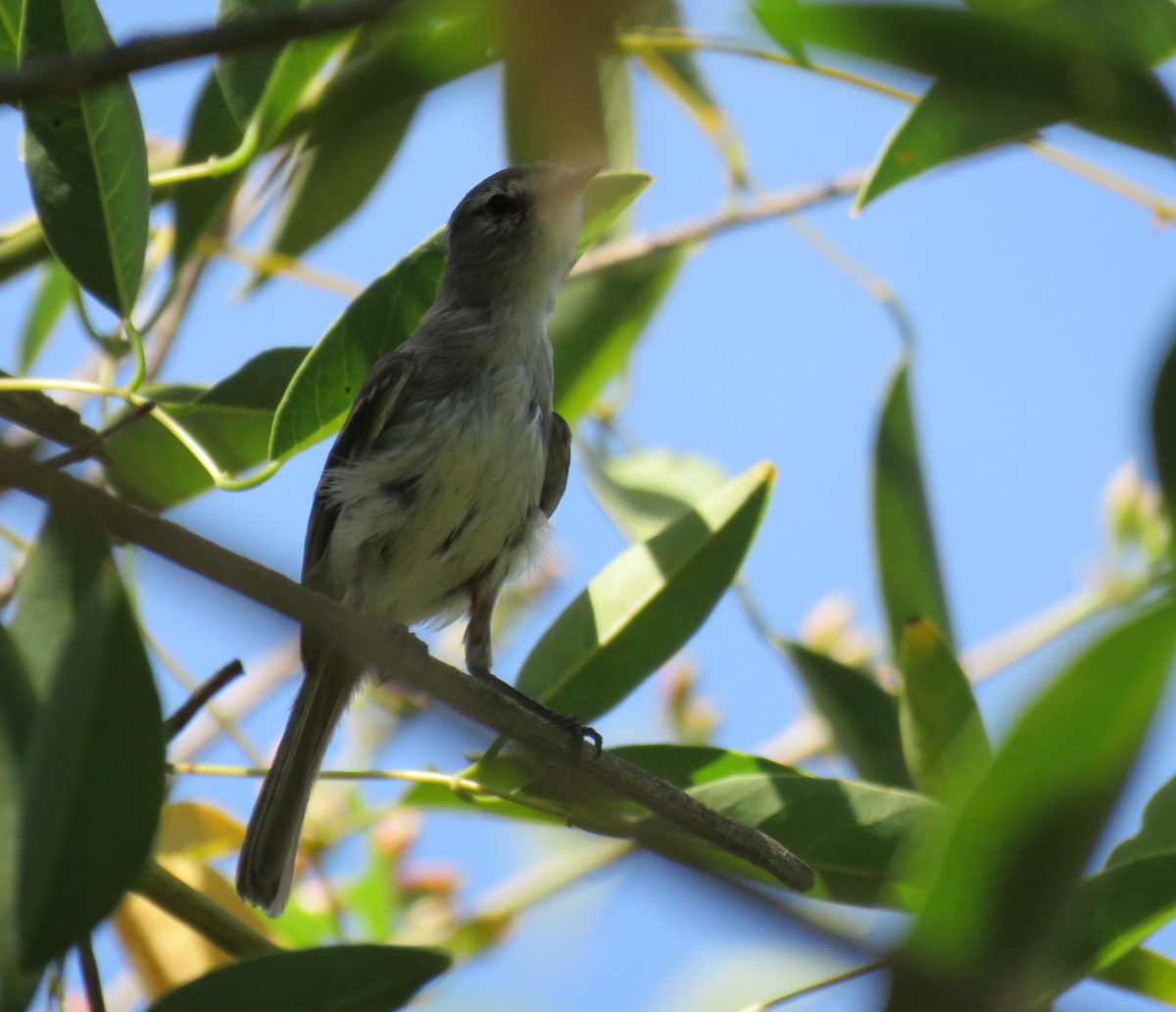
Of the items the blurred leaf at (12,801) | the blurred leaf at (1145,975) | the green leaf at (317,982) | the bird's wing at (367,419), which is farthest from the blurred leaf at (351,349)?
the blurred leaf at (1145,975)

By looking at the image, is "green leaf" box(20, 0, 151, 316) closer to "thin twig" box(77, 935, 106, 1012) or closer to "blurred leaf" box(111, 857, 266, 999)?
"thin twig" box(77, 935, 106, 1012)

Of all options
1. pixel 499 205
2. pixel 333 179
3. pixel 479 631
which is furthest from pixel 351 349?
pixel 499 205

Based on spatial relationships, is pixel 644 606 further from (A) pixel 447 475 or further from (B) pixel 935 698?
(A) pixel 447 475

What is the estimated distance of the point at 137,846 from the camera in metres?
1.46

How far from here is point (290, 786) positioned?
3.78 meters

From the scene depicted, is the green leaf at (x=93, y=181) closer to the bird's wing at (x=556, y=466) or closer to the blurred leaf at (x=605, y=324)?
the blurred leaf at (x=605, y=324)

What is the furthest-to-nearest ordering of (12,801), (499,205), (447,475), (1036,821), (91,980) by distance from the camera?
(499,205) → (447,475) → (91,980) → (12,801) → (1036,821)

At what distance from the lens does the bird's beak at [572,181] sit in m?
4.00

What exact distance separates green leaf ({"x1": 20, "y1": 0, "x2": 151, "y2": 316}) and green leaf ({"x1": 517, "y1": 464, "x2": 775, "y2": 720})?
1.12 meters

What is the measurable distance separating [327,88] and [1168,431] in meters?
2.31

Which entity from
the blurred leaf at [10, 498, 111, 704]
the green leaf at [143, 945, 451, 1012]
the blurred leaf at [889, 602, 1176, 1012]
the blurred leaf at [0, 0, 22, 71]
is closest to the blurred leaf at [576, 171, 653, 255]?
the blurred leaf at [0, 0, 22, 71]

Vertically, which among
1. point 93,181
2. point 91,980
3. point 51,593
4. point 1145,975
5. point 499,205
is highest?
point 499,205

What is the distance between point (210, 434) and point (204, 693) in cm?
73

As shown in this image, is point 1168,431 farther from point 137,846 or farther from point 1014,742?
point 137,846
